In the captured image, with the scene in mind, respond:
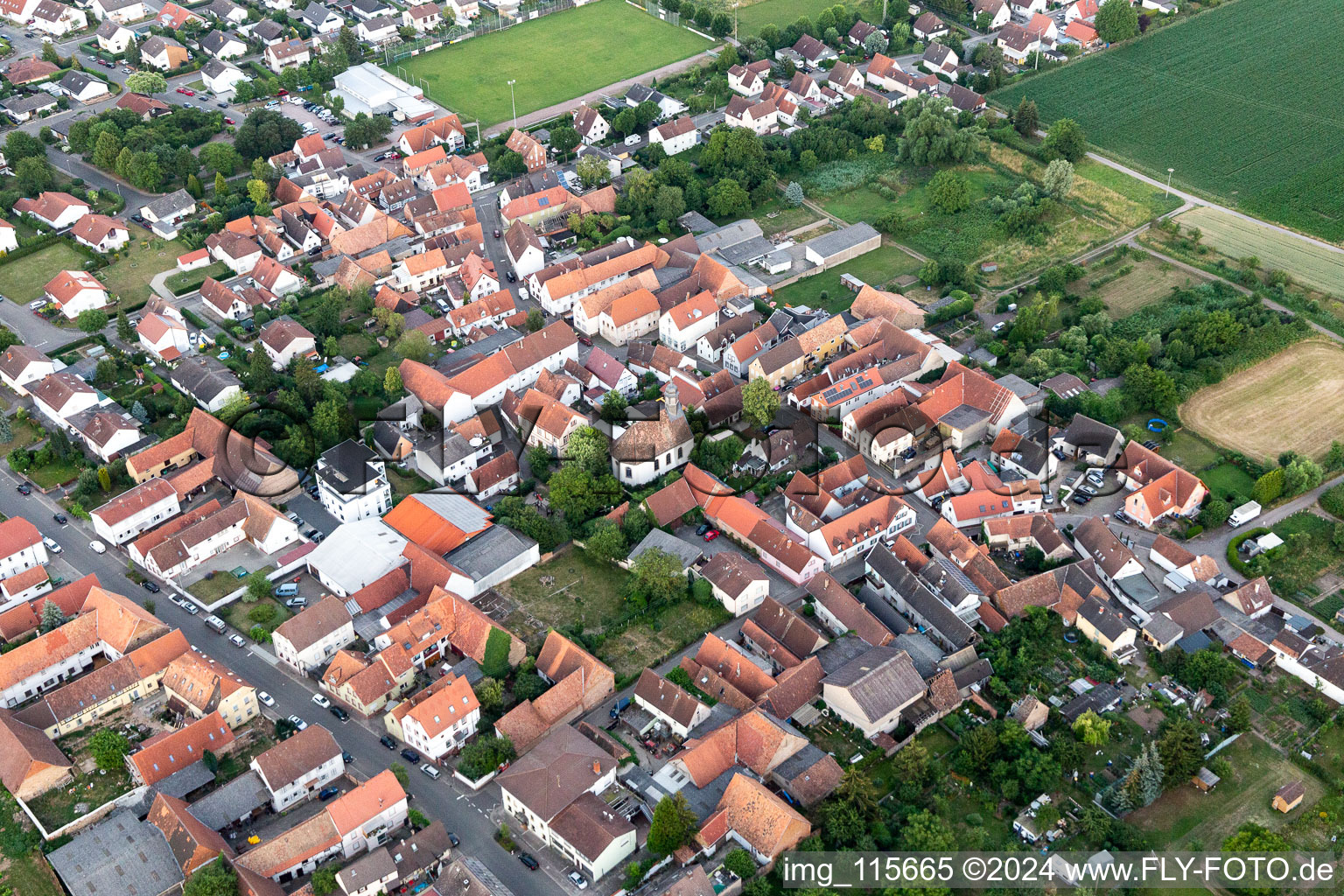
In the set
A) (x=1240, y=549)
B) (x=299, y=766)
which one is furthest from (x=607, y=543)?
(x=1240, y=549)

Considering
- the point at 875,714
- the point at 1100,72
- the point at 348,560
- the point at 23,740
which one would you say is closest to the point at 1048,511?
the point at 875,714

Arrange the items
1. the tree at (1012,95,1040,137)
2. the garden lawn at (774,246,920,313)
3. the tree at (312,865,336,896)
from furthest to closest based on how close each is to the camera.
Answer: the tree at (1012,95,1040,137) < the garden lawn at (774,246,920,313) < the tree at (312,865,336,896)

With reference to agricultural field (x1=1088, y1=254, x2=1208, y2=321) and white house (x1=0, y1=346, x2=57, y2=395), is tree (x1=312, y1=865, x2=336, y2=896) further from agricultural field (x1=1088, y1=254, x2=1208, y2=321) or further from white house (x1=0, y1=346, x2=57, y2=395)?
agricultural field (x1=1088, y1=254, x2=1208, y2=321)

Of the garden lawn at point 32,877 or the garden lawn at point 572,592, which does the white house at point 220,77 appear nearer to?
the garden lawn at point 572,592

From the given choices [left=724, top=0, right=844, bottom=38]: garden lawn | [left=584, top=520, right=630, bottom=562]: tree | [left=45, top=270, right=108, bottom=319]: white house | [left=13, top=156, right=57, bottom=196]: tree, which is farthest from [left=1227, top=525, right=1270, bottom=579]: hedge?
[left=13, top=156, right=57, bottom=196]: tree

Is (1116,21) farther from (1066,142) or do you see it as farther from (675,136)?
(675,136)

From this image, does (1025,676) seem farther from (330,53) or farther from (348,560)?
(330,53)
